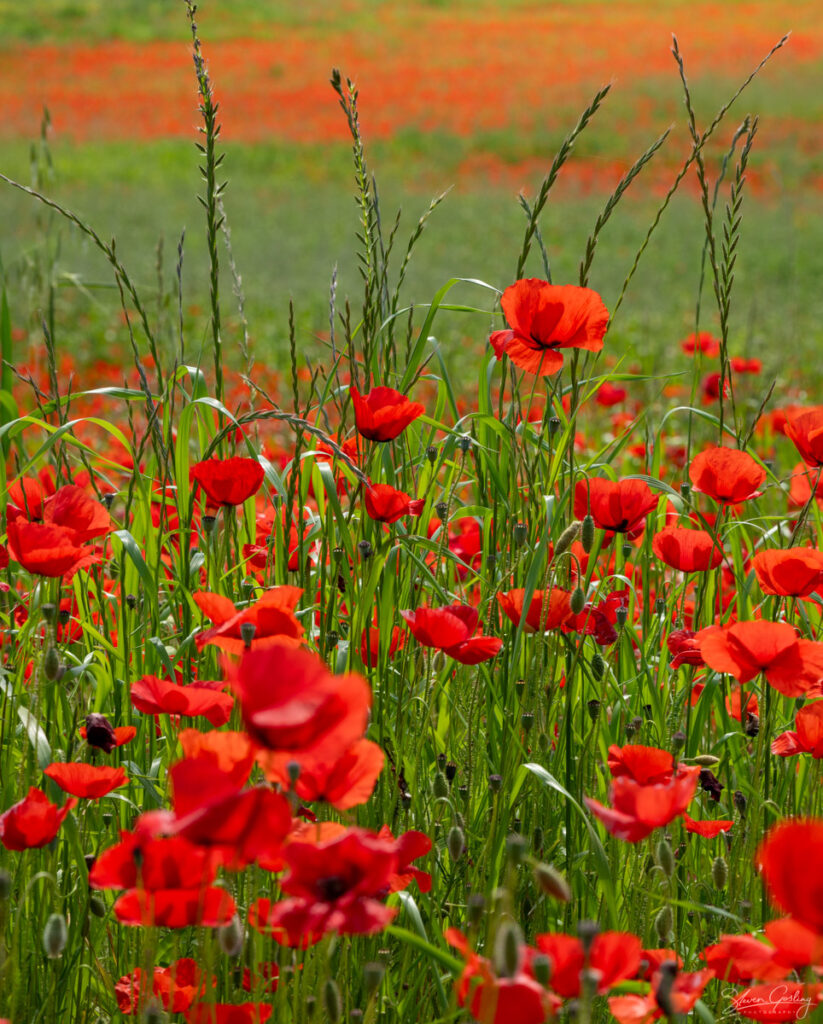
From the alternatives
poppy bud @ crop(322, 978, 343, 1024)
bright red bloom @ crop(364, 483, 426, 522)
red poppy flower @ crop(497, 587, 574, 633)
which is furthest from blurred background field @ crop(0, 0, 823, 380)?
poppy bud @ crop(322, 978, 343, 1024)

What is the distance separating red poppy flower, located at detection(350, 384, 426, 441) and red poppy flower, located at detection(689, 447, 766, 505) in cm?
34

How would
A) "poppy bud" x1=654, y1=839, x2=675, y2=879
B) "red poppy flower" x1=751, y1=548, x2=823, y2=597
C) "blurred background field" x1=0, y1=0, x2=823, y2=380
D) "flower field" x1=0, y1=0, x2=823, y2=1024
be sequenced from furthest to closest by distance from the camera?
"blurred background field" x1=0, y1=0, x2=823, y2=380
"red poppy flower" x1=751, y1=548, x2=823, y2=597
"poppy bud" x1=654, y1=839, x2=675, y2=879
"flower field" x1=0, y1=0, x2=823, y2=1024

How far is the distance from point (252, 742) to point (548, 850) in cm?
66

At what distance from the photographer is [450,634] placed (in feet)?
3.22

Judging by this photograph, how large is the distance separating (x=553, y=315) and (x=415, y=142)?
21.0 meters

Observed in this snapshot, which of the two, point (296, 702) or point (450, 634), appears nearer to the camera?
point (296, 702)

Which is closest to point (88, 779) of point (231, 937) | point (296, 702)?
point (231, 937)

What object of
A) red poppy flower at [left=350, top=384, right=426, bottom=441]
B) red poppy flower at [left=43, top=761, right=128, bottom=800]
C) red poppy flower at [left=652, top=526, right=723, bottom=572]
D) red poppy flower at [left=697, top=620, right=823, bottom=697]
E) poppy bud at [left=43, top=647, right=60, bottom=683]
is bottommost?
red poppy flower at [left=43, top=761, right=128, bottom=800]

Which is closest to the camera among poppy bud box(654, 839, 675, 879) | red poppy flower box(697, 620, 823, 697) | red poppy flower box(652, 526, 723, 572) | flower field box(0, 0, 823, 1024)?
flower field box(0, 0, 823, 1024)

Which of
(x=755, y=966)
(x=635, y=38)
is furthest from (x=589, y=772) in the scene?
(x=635, y=38)

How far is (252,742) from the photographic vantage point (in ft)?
1.91

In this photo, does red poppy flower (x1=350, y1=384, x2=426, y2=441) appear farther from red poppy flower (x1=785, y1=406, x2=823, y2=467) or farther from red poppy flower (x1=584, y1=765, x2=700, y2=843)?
red poppy flower (x1=584, y1=765, x2=700, y2=843)

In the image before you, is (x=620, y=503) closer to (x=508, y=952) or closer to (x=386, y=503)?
(x=386, y=503)

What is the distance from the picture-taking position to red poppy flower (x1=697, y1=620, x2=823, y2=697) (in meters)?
0.89
